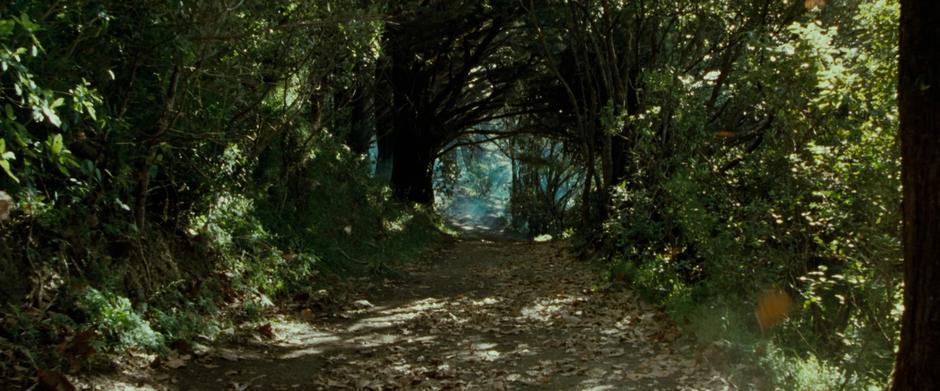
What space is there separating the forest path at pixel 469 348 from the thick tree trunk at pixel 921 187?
2.88 metres

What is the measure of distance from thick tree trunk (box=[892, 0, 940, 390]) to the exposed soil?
9.27 ft

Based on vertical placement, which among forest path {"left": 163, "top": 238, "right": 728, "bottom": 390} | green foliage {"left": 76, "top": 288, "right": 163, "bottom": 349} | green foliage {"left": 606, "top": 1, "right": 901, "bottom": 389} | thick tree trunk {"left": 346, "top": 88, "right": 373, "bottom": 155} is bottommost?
forest path {"left": 163, "top": 238, "right": 728, "bottom": 390}

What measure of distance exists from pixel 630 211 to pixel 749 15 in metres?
4.03

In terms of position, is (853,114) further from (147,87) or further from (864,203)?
(147,87)

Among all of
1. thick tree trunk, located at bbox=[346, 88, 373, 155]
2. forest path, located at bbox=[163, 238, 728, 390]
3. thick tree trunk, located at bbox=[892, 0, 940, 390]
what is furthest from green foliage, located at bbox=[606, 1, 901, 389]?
thick tree trunk, located at bbox=[346, 88, 373, 155]

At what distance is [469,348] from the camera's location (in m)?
7.84

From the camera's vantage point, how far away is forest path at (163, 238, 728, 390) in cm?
648

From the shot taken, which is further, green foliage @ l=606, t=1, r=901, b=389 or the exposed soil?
the exposed soil

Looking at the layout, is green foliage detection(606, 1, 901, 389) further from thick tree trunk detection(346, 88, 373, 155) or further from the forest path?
thick tree trunk detection(346, 88, 373, 155)

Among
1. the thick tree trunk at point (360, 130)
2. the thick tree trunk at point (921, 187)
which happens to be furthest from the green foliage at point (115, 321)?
the thick tree trunk at point (360, 130)

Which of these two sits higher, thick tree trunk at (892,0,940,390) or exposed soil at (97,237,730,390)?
thick tree trunk at (892,0,940,390)

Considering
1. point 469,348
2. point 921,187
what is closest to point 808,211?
point 469,348

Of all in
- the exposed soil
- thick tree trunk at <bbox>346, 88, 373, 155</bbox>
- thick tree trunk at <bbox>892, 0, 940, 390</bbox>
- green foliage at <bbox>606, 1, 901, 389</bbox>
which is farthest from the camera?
thick tree trunk at <bbox>346, 88, 373, 155</bbox>

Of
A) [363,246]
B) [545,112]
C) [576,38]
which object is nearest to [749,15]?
[576,38]
